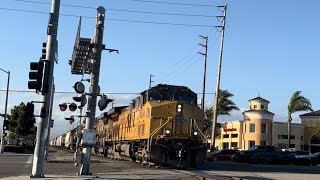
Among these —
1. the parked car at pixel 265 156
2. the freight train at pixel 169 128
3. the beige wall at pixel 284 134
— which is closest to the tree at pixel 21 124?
the parked car at pixel 265 156

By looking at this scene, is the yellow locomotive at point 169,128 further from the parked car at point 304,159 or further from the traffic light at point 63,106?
the parked car at point 304,159

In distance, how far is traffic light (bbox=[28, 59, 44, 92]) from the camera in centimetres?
1658

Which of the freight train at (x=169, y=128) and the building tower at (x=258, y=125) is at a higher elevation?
the building tower at (x=258, y=125)

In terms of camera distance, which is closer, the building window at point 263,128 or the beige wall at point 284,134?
the building window at point 263,128

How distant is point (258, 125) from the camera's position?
77.8 meters

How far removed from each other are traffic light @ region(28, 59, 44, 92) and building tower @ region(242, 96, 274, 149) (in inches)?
2523

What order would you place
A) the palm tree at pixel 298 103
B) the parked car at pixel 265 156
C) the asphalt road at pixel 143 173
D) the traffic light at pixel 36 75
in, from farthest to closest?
the palm tree at pixel 298 103
the parked car at pixel 265 156
the asphalt road at pixel 143 173
the traffic light at pixel 36 75

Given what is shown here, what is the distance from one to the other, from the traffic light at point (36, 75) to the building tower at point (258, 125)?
64073 mm

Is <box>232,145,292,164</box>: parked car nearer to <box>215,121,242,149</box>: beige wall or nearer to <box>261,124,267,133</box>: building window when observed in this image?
<box>261,124,267,133</box>: building window

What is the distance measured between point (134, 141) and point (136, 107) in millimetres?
2052

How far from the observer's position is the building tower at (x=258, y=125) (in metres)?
77.7

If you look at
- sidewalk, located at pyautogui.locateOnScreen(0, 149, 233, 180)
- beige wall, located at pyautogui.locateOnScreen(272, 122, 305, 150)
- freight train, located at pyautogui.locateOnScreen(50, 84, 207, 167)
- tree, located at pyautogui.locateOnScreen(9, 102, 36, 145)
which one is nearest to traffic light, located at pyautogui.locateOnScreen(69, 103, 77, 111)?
sidewalk, located at pyautogui.locateOnScreen(0, 149, 233, 180)

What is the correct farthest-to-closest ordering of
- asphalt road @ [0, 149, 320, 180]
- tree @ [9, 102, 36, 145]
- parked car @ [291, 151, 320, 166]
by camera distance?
tree @ [9, 102, 36, 145] < parked car @ [291, 151, 320, 166] < asphalt road @ [0, 149, 320, 180]

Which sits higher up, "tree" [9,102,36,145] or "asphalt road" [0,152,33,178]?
"tree" [9,102,36,145]
